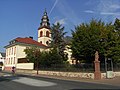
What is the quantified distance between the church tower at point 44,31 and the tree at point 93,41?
48805 millimetres

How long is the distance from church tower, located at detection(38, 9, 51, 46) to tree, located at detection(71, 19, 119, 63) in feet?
160

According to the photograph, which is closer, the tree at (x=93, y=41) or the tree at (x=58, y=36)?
the tree at (x=93, y=41)

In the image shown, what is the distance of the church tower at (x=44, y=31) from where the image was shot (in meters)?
87.5

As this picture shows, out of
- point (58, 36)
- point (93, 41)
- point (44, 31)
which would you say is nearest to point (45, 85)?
point (93, 41)

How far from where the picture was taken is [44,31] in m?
87.9

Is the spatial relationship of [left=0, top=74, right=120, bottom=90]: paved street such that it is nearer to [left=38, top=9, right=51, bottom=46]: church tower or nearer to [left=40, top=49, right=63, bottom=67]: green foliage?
[left=40, top=49, right=63, bottom=67]: green foliage

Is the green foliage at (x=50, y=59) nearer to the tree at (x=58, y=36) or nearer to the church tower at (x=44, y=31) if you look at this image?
the tree at (x=58, y=36)

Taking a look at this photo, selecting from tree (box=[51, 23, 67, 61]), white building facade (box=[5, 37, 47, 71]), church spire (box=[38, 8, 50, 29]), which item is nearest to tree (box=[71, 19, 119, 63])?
tree (box=[51, 23, 67, 61])

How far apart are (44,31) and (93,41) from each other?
5402 cm

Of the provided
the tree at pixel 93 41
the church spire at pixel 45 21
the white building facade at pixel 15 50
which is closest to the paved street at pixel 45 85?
the tree at pixel 93 41

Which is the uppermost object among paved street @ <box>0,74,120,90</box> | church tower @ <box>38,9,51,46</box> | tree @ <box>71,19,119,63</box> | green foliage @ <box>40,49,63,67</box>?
church tower @ <box>38,9,51,46</box>

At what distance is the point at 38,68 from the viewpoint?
4841 centimetres

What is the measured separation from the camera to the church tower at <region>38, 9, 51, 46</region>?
87525 mm

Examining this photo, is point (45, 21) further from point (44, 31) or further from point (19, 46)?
point (19, 46)
